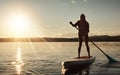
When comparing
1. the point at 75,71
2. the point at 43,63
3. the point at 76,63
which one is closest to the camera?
the point at 75,71

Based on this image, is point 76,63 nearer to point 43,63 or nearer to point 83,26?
point 83,26

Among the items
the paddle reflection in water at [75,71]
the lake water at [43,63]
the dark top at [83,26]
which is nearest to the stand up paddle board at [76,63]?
the paddle reflection in water at [75,71]

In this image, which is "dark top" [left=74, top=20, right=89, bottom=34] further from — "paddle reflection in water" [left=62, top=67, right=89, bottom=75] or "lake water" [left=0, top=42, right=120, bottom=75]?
"paddle reflection in water" [left=62, top=67, right=89, bottom=75]

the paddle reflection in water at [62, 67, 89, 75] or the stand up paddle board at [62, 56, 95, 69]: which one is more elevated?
the stand up paddle board at [62, 56, 95, 69]

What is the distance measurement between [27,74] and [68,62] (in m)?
2.30

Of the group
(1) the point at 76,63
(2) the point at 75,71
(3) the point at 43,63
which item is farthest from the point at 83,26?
(3) the point at 43,63

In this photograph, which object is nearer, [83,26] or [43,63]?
[83,26]

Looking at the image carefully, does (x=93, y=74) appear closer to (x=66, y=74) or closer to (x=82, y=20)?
(x=66, y=74)

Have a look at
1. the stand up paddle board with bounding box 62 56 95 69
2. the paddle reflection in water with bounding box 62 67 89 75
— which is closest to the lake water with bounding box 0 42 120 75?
the paddle reflection in water with bounding box 62 67 89 75

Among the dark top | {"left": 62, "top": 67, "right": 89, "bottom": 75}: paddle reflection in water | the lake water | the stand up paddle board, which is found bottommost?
the lake water

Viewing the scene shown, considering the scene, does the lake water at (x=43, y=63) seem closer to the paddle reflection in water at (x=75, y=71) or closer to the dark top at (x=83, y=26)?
the paddle reflection in water at (x=75, y=71)

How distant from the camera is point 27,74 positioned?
1639 cm

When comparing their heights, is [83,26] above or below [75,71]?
above

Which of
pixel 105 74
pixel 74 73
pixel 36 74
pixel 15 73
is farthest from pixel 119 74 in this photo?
pixel 15 73
